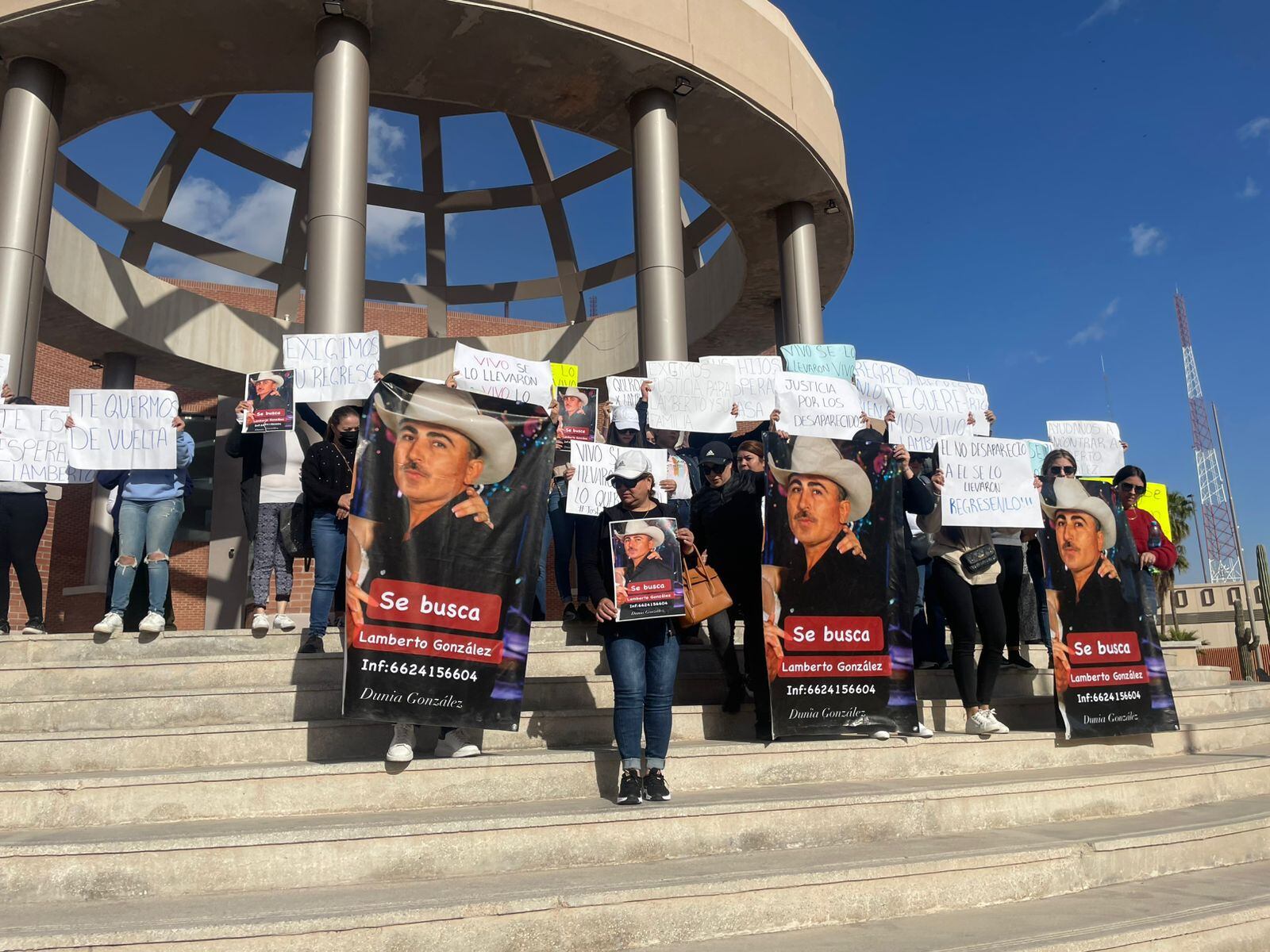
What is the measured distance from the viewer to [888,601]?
5805 millimetres

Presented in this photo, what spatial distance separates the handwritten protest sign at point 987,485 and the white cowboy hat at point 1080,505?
0.22 meters

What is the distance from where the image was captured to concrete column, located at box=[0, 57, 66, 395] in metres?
8.95

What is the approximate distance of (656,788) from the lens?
4477mm

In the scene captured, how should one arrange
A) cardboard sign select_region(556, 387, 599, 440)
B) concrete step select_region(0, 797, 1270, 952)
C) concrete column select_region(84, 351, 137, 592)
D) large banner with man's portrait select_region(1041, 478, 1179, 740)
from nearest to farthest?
concrete step select_region(0, 797, 1270, 952)
large banner with man's portrait select_region(1041, 478, 1179, 740)
cardboard sign select_region(556, 387, 599, 440)
concrete column select_region(84, 351, 137, 592)

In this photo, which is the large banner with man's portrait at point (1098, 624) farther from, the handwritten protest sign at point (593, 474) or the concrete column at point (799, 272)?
the concrete column at point (799, 272)

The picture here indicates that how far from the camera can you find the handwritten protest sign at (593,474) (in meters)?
6.84

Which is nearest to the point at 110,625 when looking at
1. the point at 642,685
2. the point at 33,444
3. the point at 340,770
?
the point at 33,444

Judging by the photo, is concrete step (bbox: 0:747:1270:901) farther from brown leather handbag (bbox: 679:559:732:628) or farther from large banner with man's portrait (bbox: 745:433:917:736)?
brown leather handbag (bbox: 679:559:732:628)

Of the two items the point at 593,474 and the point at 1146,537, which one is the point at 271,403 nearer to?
the point at 593,474

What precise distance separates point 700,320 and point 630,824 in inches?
506

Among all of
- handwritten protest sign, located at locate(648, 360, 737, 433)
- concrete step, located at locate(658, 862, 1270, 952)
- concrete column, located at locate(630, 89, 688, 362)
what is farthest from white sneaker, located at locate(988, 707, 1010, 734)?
concrete column, located at locate(630, 89, 688, 362)

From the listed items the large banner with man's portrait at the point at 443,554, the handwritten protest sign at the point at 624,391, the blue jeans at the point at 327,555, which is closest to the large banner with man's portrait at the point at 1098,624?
the handwritten protest sign at the point at 624,391

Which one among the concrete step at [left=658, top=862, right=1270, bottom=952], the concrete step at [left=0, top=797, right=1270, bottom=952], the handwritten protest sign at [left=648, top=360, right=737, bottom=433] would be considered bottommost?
the concrete step at [left=658, top=862, right=1270, bottom=952]

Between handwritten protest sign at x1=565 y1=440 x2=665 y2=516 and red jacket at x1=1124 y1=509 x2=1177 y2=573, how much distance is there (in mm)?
3998
